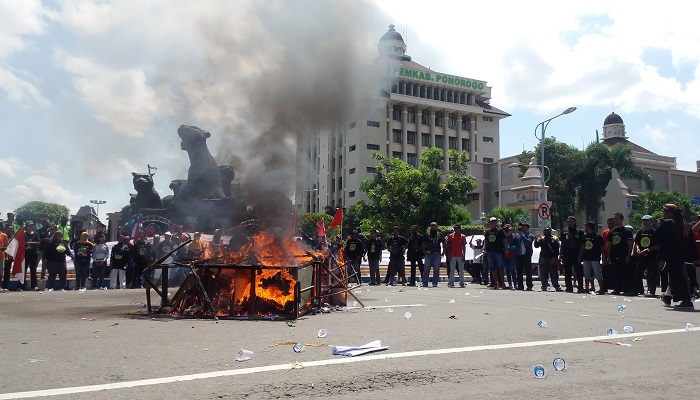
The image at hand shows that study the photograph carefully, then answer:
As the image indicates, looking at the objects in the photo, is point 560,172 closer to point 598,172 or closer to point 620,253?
point 598,172

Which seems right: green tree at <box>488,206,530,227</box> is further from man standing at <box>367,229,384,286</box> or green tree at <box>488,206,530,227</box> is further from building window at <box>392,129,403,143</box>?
building window at <box>392,129,403,143</box>

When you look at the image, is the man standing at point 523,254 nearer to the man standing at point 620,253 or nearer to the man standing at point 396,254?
the man standing at point 620,253

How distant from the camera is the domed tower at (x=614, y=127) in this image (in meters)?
91.3

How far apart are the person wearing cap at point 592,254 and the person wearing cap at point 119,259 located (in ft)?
39.3

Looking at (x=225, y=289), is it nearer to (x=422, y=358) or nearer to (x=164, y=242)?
(x=422, y=358)

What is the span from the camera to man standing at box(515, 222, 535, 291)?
1603cm


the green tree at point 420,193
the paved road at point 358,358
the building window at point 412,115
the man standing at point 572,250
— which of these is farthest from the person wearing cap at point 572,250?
the building window at point 412,115

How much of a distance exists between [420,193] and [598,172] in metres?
18.1

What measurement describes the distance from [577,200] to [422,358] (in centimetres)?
5302

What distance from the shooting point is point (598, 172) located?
51.4m

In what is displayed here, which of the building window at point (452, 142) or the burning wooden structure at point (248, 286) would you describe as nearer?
the burning wooden structure at point (248, 286)

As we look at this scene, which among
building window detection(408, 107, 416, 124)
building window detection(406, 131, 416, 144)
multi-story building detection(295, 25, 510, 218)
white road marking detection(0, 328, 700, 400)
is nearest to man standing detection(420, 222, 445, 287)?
white road marking detection(0, 328, 700, 400)

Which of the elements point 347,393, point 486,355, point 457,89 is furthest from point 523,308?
point 457,89

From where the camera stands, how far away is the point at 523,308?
33.7ft
